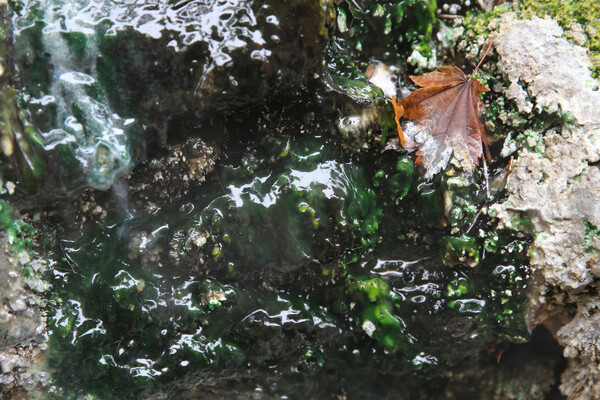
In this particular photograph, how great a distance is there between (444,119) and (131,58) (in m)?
1.50

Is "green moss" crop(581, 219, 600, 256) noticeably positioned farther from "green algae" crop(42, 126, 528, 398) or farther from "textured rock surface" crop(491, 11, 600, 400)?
"green algae" crop(42, 126, 528, 398)

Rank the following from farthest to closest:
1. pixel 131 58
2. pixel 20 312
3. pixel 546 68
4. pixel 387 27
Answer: pixel 387 27, pixel 546 68, pixel 20 312, pixel 131 58

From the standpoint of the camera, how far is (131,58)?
212 cm

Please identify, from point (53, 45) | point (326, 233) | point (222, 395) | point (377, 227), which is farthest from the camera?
point (222, 395)

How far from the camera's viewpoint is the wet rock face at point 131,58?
205 centimetres

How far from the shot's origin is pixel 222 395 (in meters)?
2.83

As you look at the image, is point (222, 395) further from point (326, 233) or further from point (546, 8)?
point (546, 8)

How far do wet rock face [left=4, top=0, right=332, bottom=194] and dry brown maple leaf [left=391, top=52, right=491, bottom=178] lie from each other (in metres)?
0.62

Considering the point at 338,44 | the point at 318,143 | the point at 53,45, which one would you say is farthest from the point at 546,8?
the point at 53,45

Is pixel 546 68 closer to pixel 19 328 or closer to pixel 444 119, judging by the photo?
pixel 444 119

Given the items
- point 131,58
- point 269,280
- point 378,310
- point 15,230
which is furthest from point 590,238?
point 15,230

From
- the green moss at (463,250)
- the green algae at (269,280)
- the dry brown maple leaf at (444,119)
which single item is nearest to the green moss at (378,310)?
the green algae at (269,280)

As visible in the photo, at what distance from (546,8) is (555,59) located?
33cm

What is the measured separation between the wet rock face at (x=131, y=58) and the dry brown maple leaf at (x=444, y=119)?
616mm
